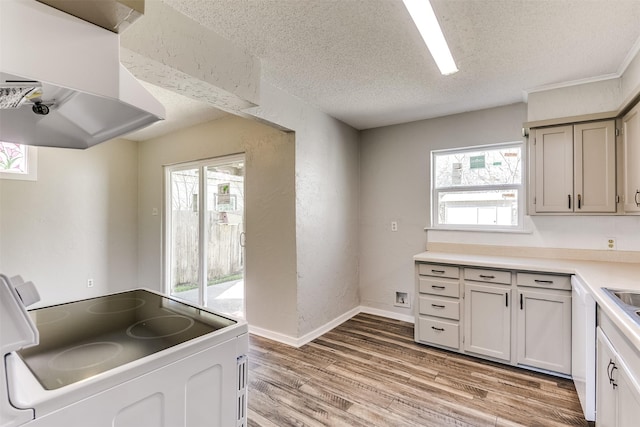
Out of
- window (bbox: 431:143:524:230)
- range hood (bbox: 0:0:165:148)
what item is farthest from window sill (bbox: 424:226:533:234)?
range hood (bbox: 0:0:165:148)

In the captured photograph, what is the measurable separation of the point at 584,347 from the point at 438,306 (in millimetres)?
1145

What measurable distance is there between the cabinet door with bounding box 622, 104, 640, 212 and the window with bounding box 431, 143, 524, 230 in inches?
33.6

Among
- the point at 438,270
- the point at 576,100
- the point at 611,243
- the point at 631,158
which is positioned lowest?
the point at 438,270

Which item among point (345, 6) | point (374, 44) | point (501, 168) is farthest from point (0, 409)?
point (501, 168)

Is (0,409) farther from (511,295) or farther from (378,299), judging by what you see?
(378,299)

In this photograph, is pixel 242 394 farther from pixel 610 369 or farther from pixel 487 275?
pixel 487 275

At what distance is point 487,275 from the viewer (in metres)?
2.70

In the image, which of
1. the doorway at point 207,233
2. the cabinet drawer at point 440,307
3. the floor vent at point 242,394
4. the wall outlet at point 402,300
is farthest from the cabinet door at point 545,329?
the doorway at point 207,233

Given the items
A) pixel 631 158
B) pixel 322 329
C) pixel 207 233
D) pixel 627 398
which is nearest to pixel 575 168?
pixel 631 158

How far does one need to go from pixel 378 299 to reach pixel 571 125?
8.98ft

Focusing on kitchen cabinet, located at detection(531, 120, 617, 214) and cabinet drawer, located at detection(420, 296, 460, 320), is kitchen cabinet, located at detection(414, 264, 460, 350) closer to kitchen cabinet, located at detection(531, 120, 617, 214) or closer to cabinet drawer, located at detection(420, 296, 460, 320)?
cabinet drawer, located at detection(420, 296, 460, 320)

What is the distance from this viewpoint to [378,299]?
13.2 feet

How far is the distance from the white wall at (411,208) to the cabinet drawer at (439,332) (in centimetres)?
76

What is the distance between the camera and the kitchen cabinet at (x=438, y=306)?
287cm
